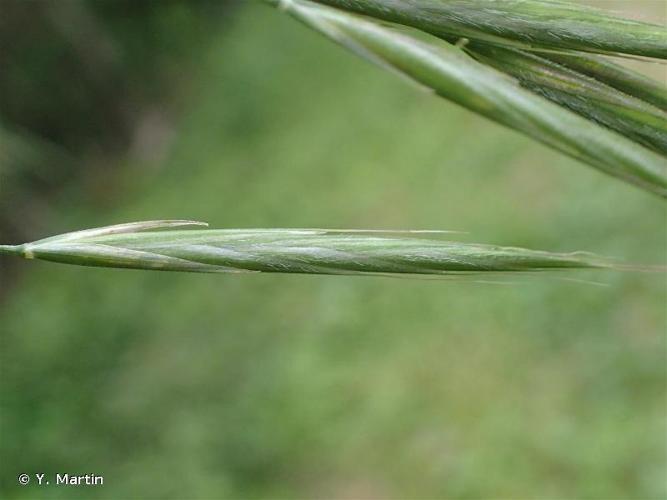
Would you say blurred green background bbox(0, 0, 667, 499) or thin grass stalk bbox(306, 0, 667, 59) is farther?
blurred green background bbox(0, 0, 667, 499)

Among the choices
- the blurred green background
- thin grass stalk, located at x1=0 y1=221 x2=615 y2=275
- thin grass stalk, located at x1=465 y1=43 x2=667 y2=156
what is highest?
the blurred green background

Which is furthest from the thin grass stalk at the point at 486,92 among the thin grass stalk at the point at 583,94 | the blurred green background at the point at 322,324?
the blurred green background at the point at 322,324

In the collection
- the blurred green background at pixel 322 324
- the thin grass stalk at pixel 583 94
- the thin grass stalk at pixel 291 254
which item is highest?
the blurred green background at pixel 322 324

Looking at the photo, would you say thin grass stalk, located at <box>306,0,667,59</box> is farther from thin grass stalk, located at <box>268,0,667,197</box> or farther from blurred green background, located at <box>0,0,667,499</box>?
blurred green background, located at <box>0,0,667,499</box>

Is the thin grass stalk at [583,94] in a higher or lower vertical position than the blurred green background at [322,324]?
lower

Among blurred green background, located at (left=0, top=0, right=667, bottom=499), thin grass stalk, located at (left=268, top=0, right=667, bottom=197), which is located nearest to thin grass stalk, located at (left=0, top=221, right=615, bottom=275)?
thin grass stalk, located at (left=268, top=0, right=667, bottom=197)

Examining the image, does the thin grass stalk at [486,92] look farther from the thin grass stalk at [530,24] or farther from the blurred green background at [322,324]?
the blurred green background at [322,324]

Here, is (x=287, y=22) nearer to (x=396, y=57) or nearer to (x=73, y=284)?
(x=73, y=284)

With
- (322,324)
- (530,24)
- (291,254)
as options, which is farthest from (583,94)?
(322,324)
